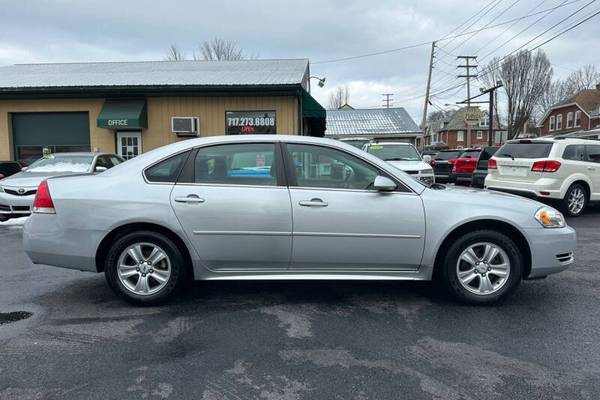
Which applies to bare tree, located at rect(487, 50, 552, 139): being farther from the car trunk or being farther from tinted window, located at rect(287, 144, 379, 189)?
tinted window, located at rect(287, 144, 379, 189)

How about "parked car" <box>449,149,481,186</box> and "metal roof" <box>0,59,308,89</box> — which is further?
"parked car" <box>449,149,481,186</box>

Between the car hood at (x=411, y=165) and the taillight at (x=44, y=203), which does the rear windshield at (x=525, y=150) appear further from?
the taillight at (x=44, y=203)

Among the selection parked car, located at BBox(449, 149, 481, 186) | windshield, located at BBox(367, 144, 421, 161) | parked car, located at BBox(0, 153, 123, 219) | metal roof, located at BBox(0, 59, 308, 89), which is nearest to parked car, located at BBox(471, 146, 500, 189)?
windshield, located at BBox(367, 144, 421, 161)

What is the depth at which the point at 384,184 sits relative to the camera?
12.4 feet

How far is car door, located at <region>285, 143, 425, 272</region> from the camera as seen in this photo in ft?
12.5

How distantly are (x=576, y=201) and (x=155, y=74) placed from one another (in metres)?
14.1

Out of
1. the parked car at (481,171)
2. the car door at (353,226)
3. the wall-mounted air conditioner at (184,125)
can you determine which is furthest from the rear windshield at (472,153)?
the car door at (353,226)

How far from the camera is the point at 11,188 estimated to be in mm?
8234

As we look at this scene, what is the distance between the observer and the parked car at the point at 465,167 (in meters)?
15.3

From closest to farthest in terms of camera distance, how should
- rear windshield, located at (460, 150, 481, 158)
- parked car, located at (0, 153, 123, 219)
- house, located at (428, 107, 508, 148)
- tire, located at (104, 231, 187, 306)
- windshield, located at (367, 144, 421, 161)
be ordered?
1. tire, located at (104, 231, 187, 306)
2. parked car, located at (0, 153, 123, 219)
3. windshield, located at (367, 144, 421, 161)
4. rear windshield, located at (460, 150, 481, 158)
5. house, located at (428, 107, 508, 148)

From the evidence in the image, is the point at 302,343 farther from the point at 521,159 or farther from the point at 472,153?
the point at 472,153

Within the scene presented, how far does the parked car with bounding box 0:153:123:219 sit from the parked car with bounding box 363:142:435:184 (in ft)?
21.3

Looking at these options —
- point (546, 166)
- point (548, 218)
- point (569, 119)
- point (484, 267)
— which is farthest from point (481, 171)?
point (569, 119)

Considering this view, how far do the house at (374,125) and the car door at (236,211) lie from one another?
99.2ft
